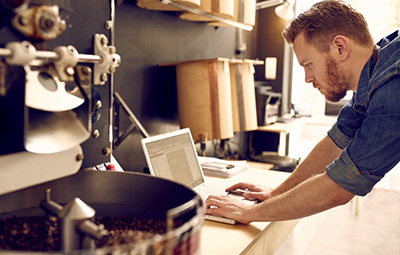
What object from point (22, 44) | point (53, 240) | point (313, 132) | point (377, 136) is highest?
point (22, 44)

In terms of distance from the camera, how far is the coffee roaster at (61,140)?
1.72 ft

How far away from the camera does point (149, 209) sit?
72 centimetres

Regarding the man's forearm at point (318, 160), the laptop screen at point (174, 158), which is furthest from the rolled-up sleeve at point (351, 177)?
the laptop screen at point (174, 158)

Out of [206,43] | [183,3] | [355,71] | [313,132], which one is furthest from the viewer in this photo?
[313,132]

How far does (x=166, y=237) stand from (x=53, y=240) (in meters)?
0.29

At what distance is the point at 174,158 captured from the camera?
1.48 meters

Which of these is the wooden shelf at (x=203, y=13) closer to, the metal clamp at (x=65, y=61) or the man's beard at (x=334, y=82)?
the man's beard at (x=334, y=82)

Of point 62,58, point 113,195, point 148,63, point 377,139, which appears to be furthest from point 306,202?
point 148,63

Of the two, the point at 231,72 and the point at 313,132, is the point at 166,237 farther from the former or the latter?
the point at 313,132

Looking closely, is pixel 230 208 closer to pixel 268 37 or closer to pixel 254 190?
pixel 254 190

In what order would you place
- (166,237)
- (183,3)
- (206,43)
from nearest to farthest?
(166,237) < (183,3) < (206,43)

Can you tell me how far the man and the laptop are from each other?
20 cm

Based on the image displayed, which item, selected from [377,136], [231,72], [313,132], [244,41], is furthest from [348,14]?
[313,132]

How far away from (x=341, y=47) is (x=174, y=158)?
83 cm
